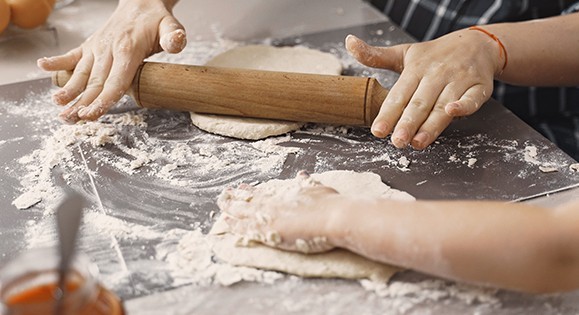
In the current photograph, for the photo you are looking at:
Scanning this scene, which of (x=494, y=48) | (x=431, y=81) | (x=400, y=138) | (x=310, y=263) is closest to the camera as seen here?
(x=310, y=263)

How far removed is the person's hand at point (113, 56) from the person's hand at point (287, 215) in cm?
49

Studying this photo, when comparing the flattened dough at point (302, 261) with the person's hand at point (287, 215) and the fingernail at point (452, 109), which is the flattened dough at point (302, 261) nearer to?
the person's hand at point (287, 215)

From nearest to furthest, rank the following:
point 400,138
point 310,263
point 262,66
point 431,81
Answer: point 310,263, point 400,138, point 431,81, point 262,66

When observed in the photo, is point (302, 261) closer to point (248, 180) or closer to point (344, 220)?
point (344, 220)

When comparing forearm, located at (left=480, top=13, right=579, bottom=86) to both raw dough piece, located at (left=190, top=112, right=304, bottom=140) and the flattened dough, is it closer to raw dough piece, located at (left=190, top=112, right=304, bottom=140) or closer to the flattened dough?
raw dough piece, located at (left=190, top=112, right=304, bottom=140)

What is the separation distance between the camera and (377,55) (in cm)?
160

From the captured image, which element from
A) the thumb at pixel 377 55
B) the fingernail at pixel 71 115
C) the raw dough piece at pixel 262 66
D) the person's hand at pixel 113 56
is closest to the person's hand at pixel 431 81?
the thumb at pixel 377 55

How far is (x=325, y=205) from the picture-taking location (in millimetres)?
1170

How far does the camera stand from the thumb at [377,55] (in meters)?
1.56

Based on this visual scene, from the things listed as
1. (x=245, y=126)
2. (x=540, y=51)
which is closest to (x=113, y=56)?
(x=245, y=126)

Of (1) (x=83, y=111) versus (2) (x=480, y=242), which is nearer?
(2) (x=480, y=242)

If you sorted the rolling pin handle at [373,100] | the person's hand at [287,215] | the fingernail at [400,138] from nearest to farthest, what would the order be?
the person's hand at [287,215], the fingernail at [400,138], the rolling pin handle at [373,100]

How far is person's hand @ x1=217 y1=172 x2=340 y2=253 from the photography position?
116 centimetres

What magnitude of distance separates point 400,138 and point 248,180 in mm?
316
